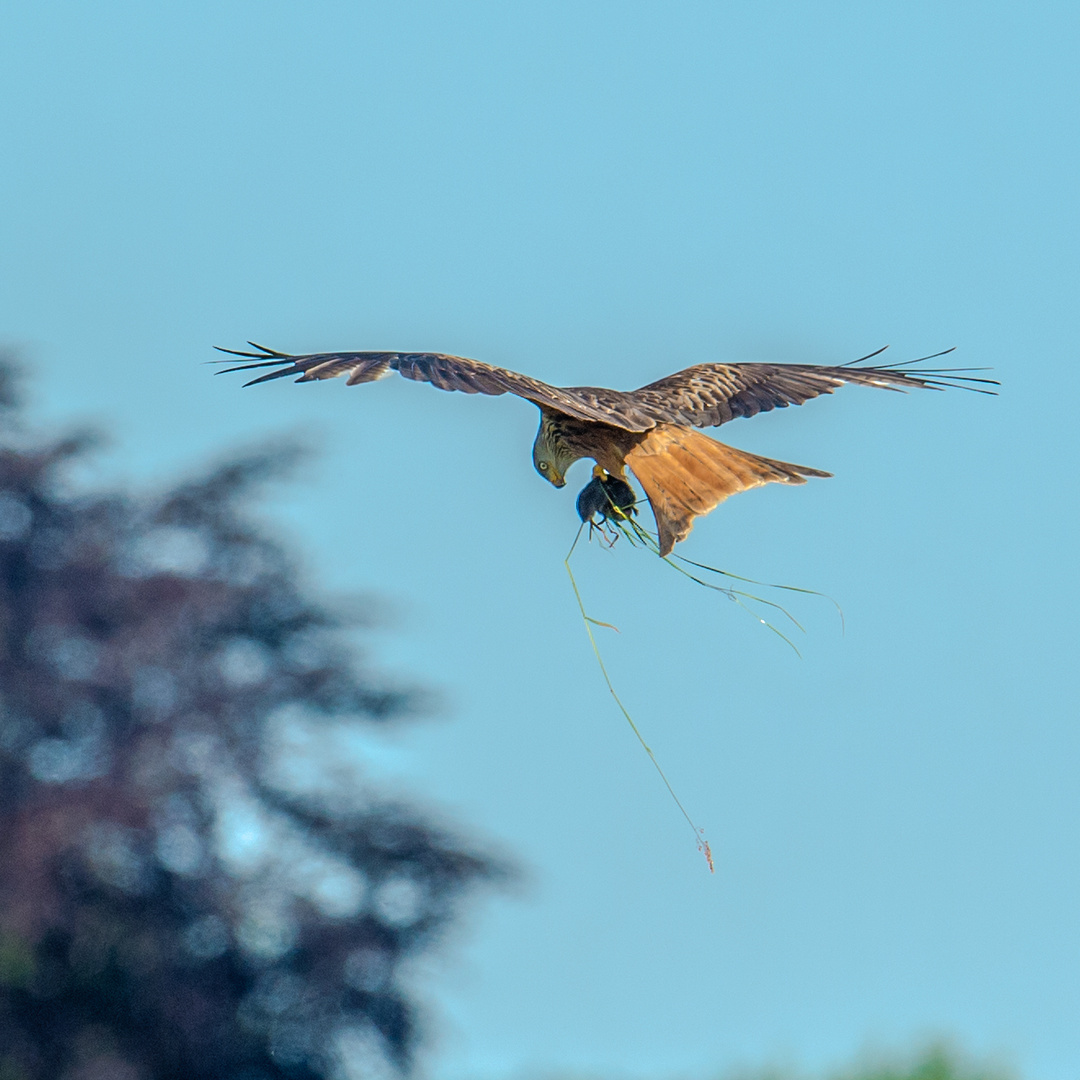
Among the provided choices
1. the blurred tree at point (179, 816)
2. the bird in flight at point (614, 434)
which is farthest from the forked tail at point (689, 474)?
the blurred tree at point (179, 816)

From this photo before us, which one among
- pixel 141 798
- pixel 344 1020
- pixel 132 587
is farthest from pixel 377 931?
pixel 132 587

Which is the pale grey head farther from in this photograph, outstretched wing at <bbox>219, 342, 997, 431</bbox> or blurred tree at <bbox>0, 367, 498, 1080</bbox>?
blurred tree at <bbox>0, 367, 498, 1080</bbox>

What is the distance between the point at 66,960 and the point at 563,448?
14253mm

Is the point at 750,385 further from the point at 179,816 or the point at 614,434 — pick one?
the point at 179,816

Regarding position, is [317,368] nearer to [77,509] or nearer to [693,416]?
[693,416]

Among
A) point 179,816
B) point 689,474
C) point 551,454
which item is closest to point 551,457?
point 551,454

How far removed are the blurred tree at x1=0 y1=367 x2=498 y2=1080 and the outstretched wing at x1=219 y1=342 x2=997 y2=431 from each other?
492 inches

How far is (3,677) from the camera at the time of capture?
19172 mm

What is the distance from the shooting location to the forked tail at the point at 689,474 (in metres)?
5.07

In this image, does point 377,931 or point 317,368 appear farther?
point 377,931

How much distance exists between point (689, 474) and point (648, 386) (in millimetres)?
1132

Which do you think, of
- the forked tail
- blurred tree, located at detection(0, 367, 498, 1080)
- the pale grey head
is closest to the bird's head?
the pale grey head

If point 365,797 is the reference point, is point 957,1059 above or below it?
below

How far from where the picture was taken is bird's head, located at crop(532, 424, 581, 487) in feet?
16.8
